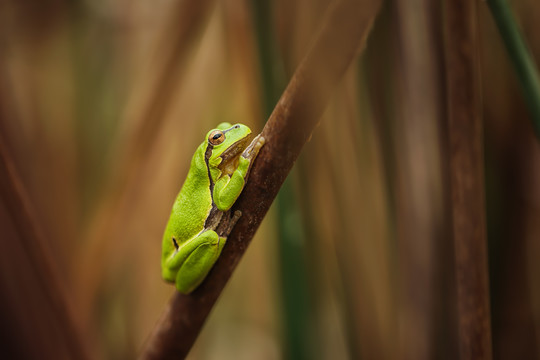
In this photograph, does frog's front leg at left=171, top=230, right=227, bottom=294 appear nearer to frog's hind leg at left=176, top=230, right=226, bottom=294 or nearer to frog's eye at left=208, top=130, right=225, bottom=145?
frog's hind leg at left=176, top=230, right=226, bottom=294

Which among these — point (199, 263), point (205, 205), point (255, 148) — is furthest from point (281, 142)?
point (205, 205)

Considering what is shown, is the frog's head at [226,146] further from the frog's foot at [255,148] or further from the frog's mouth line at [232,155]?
the frog's foot at [255,148]

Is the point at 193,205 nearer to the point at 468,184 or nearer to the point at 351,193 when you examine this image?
the point at 351,193

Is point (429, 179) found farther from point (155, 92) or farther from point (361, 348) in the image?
point (155, 92)

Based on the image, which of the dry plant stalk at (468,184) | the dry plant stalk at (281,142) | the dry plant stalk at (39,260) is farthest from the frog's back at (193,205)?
the dry plant stalk at (468,184)

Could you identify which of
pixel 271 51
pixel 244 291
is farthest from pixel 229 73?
pixel 244 291

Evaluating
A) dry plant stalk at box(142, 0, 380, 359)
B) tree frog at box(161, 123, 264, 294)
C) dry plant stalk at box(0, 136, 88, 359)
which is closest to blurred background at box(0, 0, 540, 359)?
dry plant stalk at box(0, 136, 88, 359)
